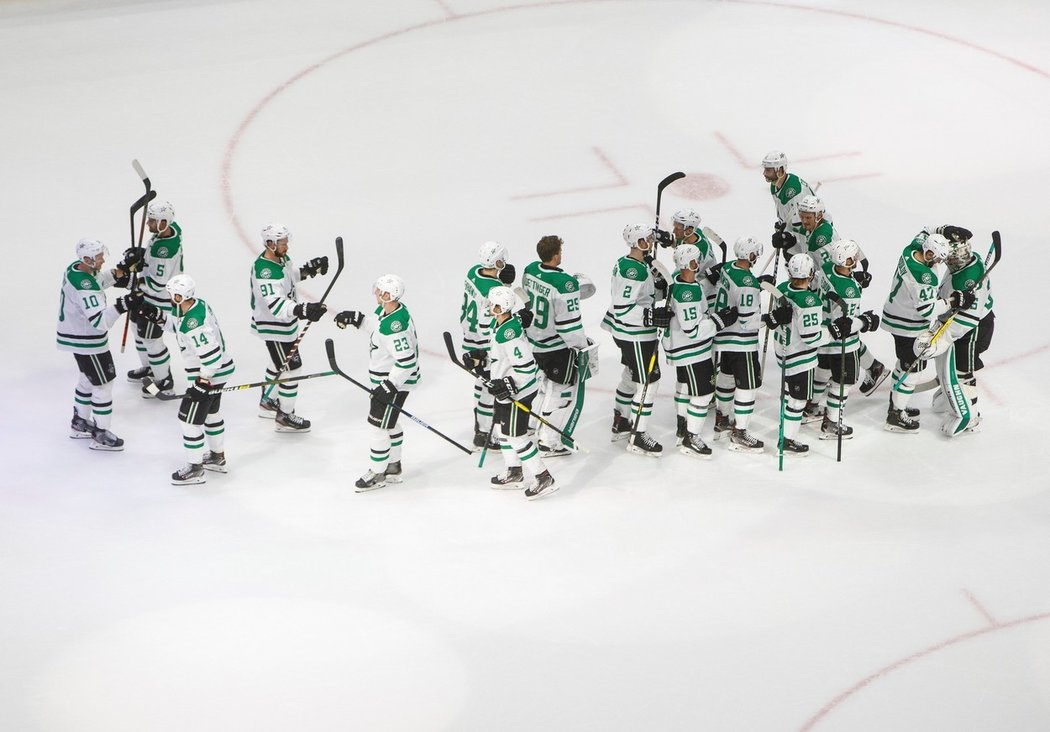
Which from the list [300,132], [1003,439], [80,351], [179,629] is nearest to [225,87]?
[300,132]

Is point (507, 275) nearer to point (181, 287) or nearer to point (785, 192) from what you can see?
point (181, 287)

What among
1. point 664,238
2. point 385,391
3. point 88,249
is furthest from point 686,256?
point 88,249

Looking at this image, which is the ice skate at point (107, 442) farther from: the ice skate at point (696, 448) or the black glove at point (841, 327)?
the black glove at point (841, 327)

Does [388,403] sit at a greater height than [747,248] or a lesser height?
lesser

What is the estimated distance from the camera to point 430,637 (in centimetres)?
543

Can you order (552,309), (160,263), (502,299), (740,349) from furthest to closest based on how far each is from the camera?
(160,263) → (740,349) → (552,309) → (502,299)

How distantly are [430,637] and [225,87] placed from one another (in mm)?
5691

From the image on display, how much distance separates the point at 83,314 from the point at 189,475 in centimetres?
91

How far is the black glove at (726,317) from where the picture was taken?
627cm

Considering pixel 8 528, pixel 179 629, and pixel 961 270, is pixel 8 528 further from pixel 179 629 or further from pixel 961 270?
pixel 961 270

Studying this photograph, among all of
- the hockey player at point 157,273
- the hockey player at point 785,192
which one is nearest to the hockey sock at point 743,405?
the hockey player at point 785,192

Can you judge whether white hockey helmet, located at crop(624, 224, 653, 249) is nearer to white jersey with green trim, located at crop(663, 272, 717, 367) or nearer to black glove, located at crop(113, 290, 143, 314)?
white jersey with green trim, located at crop(663, 272, 717, 367)

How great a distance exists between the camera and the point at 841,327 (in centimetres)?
629

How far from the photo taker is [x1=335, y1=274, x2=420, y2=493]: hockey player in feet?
19.4
